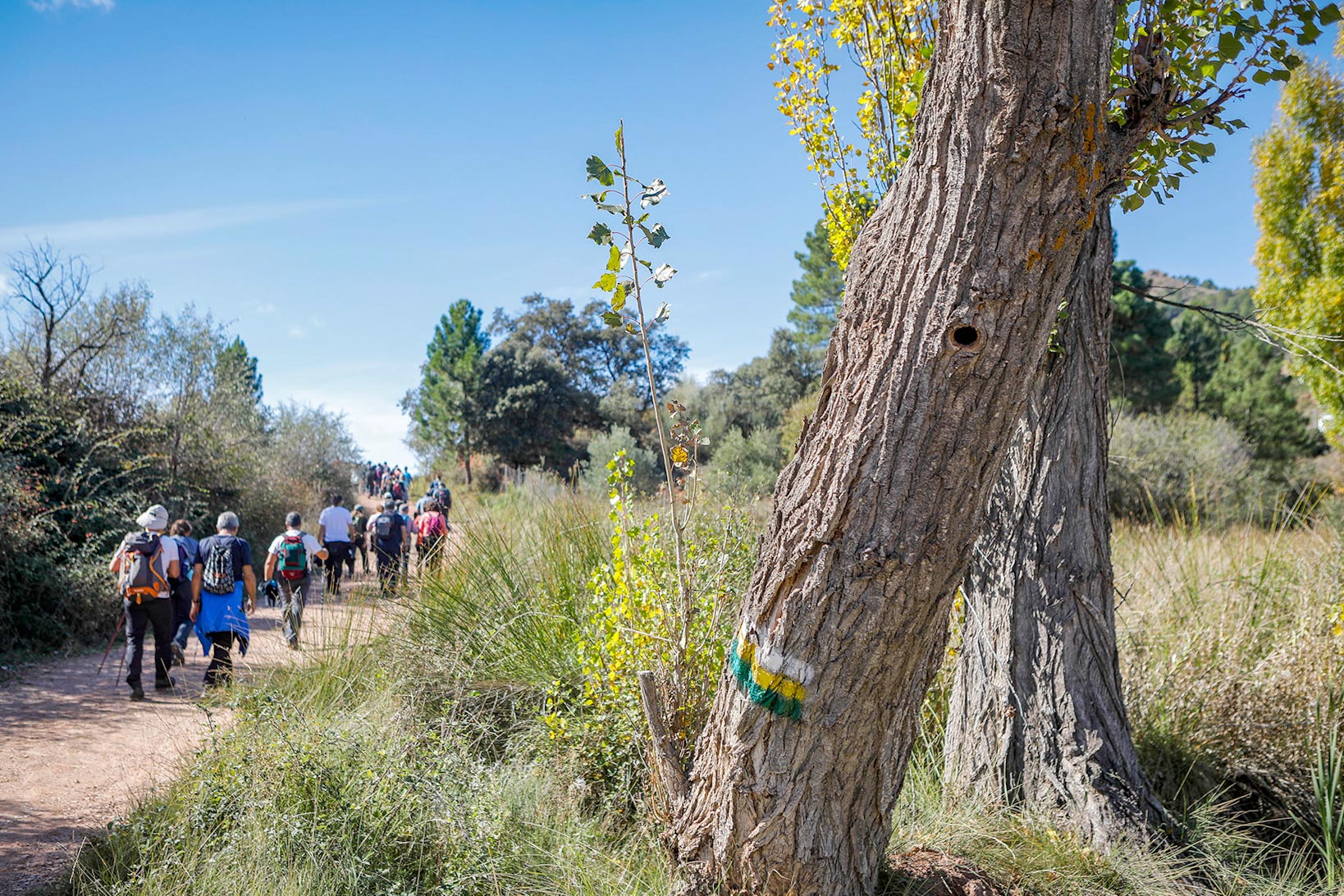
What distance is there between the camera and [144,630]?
7.46m

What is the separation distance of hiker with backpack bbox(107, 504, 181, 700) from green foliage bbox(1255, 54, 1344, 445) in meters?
14.5

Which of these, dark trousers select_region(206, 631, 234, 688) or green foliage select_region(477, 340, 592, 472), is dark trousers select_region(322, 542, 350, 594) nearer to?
dark trousers select_region(206, 631, 234, 688)

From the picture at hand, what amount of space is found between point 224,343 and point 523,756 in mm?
17746

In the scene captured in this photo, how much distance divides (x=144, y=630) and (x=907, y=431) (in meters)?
8.08

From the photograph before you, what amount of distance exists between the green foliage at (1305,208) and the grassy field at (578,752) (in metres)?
8.02

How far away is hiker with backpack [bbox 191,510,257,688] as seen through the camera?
7074mm

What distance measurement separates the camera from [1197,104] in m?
2.49

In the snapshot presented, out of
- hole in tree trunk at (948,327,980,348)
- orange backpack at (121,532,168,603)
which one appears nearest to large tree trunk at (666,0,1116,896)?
hole in tree trunk at (948,327,980,348)

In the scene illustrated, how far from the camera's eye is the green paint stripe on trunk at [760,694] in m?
2.29

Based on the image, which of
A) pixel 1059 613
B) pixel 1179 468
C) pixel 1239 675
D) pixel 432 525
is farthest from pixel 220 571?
pixel 1179 468

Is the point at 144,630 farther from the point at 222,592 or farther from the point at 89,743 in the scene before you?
the point at 89,743

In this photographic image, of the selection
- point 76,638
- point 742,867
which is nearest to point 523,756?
point 742,867

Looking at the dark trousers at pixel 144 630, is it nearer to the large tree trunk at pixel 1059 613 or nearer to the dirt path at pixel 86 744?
the dirt path at pixel 86 744

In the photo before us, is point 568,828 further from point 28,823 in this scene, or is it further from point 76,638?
point 76,638
